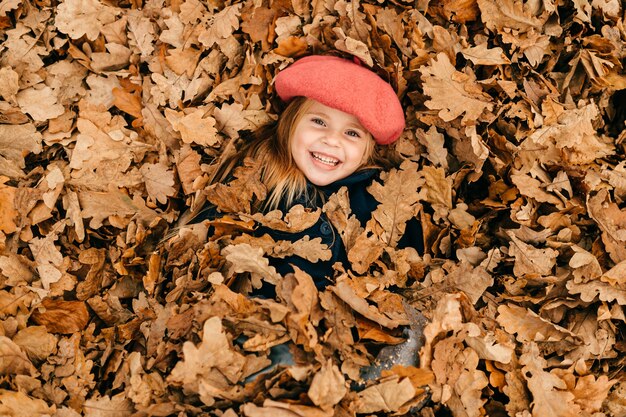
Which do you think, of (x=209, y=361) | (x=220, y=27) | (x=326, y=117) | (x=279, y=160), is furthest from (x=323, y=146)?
(x=209, y=361)

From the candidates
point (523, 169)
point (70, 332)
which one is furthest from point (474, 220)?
point (70, 332)

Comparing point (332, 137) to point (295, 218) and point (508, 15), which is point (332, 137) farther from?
point (508, 15)

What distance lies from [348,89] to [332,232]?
0.65 metres

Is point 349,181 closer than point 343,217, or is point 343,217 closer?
point 343,217

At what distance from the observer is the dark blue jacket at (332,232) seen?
2674 mm

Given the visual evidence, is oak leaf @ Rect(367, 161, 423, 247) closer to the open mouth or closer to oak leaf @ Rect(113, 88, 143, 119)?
the open mouth

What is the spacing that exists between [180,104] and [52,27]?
69 cm

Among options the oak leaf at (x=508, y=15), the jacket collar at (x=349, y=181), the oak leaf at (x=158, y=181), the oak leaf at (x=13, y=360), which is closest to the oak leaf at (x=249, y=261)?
the oak leaf at (x=158, y=181)

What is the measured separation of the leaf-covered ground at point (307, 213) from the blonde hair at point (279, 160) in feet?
0.32

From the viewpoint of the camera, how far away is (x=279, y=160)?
9.78 ft

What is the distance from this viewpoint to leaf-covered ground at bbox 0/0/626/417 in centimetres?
229

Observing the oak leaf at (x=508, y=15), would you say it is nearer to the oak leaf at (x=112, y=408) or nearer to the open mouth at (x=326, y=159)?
the open mouth at (x=326, y=159)

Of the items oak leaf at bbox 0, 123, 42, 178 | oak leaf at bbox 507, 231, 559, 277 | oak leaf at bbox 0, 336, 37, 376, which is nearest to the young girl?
oak leaf at bbox 507, 231, 559, 277

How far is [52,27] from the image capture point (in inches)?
112
